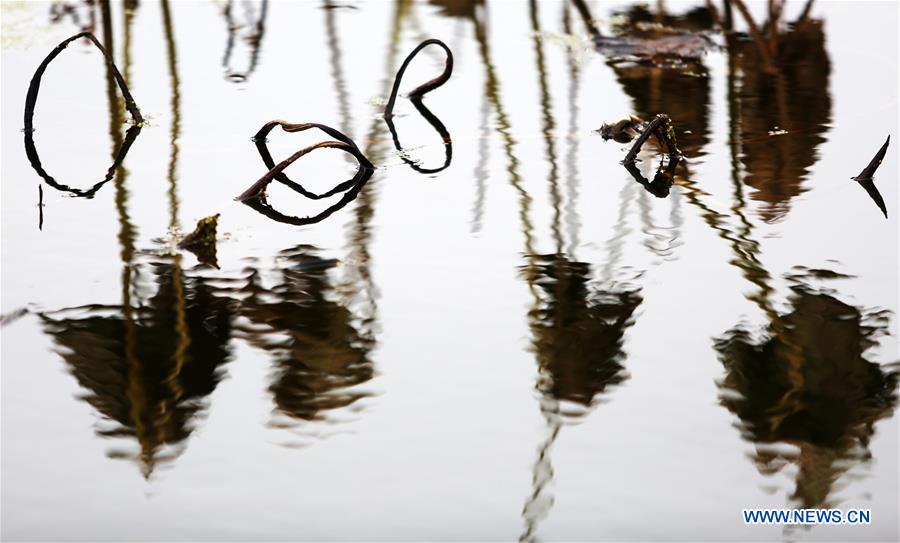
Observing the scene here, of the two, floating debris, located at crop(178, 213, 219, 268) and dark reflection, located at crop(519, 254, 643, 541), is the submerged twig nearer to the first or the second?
dark reflection, located at crop(519, 254, 643, 541)

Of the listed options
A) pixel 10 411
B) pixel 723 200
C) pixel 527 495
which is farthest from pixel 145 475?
pixel 723 200

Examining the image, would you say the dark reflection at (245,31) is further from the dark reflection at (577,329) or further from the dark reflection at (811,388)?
the dark reflection at (811,388)

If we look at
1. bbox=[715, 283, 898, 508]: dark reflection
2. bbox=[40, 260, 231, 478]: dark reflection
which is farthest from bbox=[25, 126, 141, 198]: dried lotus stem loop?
bbox=[715, 283, 898, 508]: dark reflection

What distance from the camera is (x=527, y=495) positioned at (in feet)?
4.20

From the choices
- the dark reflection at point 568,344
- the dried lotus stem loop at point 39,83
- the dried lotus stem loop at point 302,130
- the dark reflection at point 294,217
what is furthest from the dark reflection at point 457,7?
the dark reflection at point 568,344

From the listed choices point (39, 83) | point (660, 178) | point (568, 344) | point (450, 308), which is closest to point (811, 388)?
point (568, 344)

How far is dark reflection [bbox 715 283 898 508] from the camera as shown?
4.44 ft

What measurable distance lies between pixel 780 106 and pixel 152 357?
1.72 metres

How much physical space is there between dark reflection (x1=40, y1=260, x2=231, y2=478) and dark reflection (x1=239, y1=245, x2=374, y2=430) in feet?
0.19

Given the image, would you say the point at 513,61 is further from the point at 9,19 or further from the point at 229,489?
the point at 229,489

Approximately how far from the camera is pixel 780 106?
2713 mm

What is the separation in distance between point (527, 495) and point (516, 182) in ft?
3.45

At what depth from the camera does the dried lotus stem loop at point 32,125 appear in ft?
7.11

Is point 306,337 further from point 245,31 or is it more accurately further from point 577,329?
point 245,31
